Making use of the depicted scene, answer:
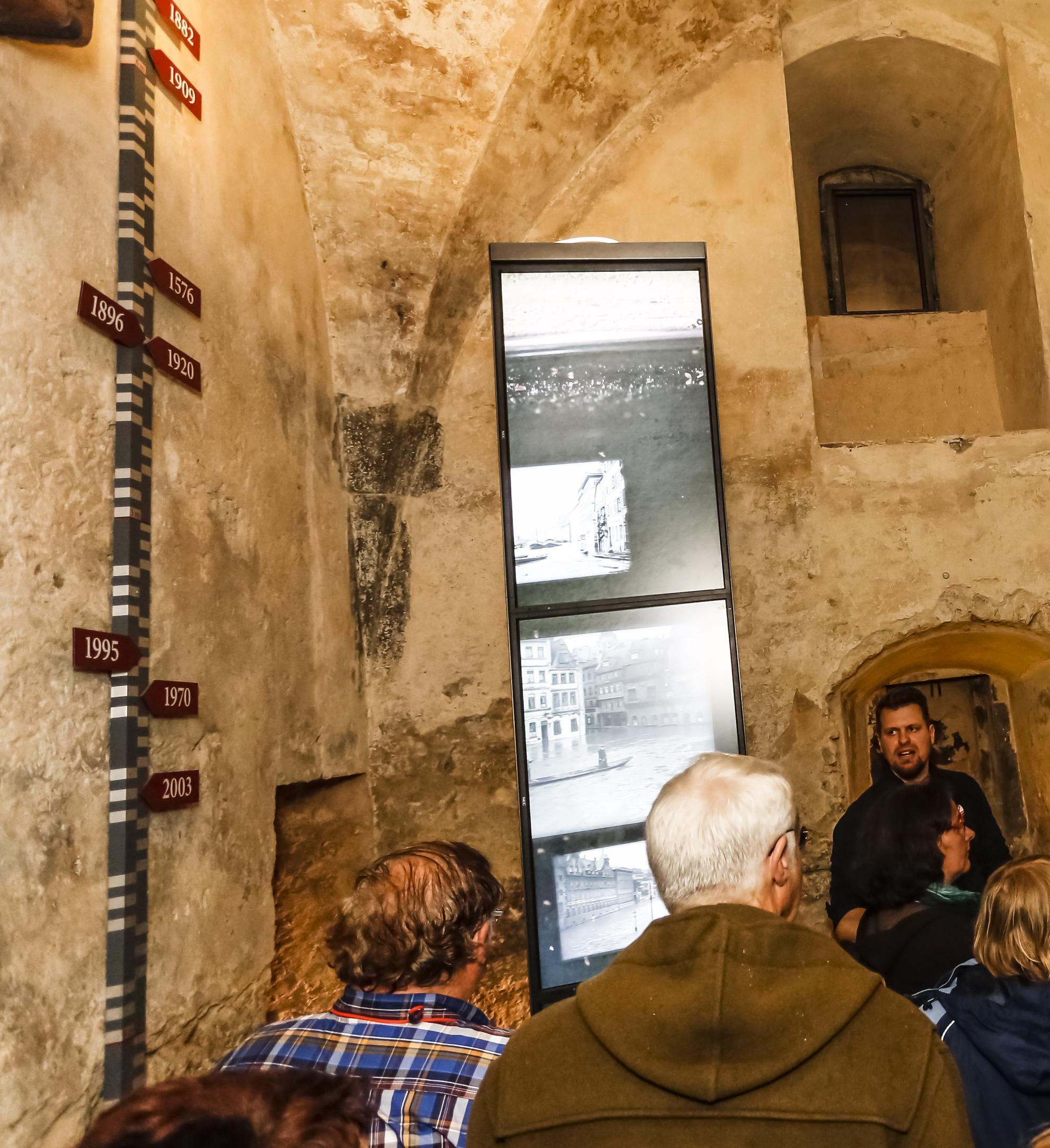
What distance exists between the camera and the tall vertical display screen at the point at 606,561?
10.3 ft

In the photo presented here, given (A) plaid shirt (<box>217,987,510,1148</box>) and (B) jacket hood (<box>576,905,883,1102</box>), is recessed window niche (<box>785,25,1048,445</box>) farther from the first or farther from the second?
(B) jacket hood (<box>576,905,883,1102</box>)

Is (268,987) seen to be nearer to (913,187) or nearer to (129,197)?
(129,197)

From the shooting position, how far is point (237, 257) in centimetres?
349

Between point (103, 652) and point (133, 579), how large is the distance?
9.7 inches

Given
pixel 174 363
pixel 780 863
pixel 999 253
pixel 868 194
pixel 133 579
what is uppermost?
pixel 868 194

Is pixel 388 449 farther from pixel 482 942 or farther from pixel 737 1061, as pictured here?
pixel 737 1061

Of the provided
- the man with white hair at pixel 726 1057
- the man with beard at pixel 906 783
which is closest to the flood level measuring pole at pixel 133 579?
the man with white hair at pixel 726 1057

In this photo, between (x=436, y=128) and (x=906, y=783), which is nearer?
(x=906, y=783)

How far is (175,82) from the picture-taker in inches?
116

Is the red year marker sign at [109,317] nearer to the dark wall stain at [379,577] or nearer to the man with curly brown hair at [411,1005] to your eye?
the man with curly brown hair at [411,1005]

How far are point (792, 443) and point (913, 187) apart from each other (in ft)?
10.8

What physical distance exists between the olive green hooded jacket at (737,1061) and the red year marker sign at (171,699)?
1662mm

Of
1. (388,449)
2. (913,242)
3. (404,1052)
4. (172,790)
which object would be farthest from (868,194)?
(404,1052)

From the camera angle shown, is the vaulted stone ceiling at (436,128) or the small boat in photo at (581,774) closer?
the small boat in photo at (581,774)
